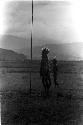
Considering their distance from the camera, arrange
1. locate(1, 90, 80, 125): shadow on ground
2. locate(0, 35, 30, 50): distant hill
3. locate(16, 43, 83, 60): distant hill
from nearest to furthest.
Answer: locate(1, 90, 80, 125): shadow on ground
locate(0, 35, 30, 50): distant hill
locate(16, 43, 83, 60): distant hill

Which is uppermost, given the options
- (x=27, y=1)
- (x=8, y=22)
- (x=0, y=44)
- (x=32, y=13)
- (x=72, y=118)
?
(x=27, y=1)

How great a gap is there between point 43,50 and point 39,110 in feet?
5.01

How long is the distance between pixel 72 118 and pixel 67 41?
91.9 inches

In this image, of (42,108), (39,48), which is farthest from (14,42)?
(42,108)

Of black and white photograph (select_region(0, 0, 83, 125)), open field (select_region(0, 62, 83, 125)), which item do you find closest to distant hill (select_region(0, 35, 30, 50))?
black and white photograph (select_region(0, 0, 83, 125))

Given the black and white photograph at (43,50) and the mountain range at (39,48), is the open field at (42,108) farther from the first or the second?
the mountain range at (39,48)

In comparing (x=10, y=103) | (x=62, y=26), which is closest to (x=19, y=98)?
(x=10, y=103)

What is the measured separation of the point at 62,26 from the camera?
5.05 meters

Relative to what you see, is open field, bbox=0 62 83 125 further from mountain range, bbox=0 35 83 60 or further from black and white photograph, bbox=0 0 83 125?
mountain range, bbox=0 35 83 60

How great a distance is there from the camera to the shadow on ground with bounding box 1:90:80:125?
3.36 metres

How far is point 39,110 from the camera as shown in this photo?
12.5 feet

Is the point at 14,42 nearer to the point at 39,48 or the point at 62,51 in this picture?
the point at 39,48

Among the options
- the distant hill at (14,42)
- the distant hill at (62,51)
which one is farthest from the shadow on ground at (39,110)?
the distant hill at (14,42)

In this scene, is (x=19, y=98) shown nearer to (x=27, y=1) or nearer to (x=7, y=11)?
(x=7, y=11)
